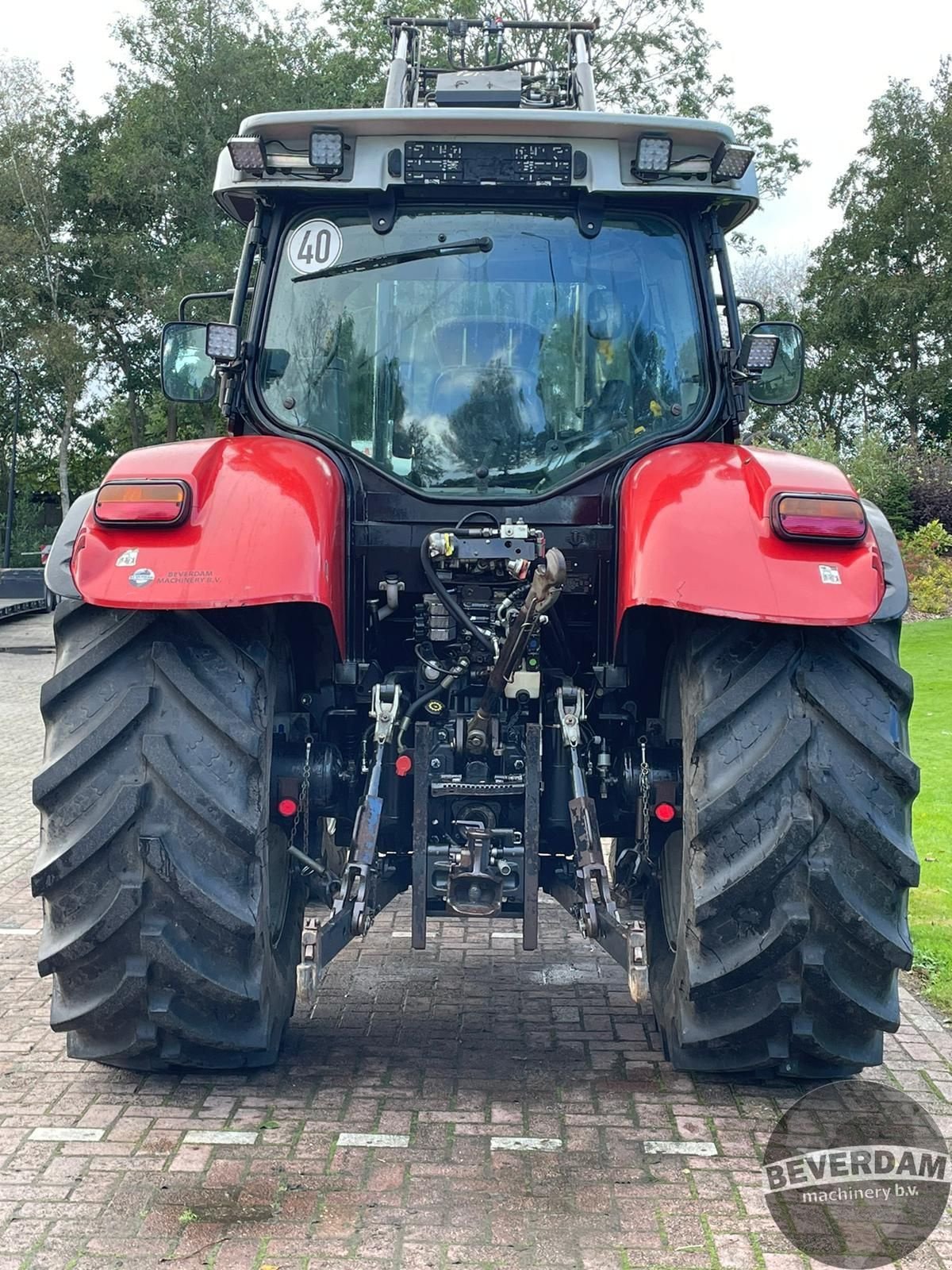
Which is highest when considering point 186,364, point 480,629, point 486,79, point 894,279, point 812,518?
point 894,279

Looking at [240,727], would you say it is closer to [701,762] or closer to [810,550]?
[701,762]

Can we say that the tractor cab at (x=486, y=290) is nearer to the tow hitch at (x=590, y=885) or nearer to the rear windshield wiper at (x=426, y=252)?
the rear windshield wiper at (x=426, y=252)

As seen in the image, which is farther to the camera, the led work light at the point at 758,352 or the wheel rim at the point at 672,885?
the led work light at the point at 758,352

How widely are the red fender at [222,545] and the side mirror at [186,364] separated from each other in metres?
1.11

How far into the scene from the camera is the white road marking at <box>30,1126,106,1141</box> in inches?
150

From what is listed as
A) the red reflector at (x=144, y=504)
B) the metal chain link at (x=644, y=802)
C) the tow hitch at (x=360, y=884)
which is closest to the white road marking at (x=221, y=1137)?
the tow hitch at (x=360, y=884)

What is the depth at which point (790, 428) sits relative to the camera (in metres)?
37.2

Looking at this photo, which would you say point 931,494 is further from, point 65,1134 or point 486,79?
point 65,1134

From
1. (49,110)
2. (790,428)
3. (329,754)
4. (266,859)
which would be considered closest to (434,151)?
(329,754)

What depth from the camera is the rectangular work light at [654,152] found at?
4.39 meters

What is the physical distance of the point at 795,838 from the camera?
3674 mm

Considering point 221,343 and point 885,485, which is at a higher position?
point 221,343

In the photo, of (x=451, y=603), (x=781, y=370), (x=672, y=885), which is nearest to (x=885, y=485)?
(x=781, y=370)

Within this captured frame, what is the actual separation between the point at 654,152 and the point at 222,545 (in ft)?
6.27
